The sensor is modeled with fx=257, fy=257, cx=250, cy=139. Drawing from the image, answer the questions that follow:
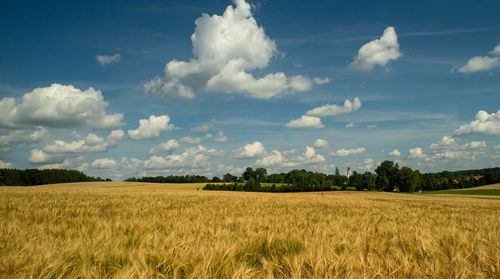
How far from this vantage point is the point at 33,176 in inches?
3696

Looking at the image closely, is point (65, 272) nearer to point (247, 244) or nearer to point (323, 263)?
point (247, 244)

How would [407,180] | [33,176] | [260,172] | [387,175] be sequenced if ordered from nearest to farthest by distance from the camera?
[407,180] → [387,175] → [33,176] → [260,172]

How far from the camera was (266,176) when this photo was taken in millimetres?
129875

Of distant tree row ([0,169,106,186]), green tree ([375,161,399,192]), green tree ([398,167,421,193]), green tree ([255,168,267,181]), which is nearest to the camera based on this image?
green tree ([398,167,421,193])

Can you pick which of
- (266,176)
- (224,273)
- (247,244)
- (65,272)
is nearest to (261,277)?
(224,273)

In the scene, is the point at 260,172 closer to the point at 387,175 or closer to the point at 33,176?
the point at 387,175

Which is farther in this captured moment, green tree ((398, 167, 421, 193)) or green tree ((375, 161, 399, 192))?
green tree ((375, 161, 399, 192))

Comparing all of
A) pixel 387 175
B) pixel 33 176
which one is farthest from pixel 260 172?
pixel 33 176

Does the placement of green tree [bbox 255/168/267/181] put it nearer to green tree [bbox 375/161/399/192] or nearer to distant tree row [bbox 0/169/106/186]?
green tree [bbox 375/161/399/192]

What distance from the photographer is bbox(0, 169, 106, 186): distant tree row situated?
86688mm

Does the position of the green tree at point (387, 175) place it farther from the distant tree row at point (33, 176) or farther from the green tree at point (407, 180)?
the distant tree row at point (33, 176)

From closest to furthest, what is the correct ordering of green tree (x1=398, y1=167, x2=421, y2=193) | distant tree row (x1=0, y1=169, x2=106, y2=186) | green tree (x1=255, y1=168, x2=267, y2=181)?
green tree (x1=398, y1=167, x2=421, y2=193), distant tree row (x1=0, y1=169, x2=106, y2=186), green tree (x1=255, y1=168, x2=267, y2=181)

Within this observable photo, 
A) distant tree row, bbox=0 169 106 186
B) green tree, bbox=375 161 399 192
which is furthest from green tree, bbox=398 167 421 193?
distant tree row, bbox=0 169 106 186

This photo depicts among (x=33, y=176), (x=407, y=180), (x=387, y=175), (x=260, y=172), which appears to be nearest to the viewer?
(x=407, y=180)
